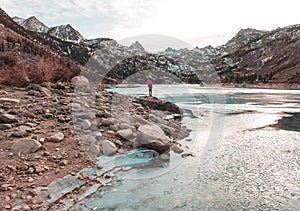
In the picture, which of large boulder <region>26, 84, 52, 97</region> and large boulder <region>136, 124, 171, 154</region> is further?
large boulder <region>26, 84, 52, 97</region>

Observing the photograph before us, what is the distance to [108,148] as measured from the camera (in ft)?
30.6

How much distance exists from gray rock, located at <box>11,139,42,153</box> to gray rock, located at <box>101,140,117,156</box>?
7.04 ft

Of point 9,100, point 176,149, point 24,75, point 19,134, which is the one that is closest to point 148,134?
point 176,149

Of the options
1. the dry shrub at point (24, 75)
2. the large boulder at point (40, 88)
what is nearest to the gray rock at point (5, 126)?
the large boulder at point (40, 88)

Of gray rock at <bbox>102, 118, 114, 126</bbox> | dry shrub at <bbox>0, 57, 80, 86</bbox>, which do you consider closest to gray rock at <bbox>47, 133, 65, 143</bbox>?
gray rock at <bbox>102, 118, 114, 126</bbox>

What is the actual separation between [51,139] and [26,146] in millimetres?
1056

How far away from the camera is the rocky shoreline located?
6.45 meters

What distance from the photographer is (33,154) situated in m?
7.77

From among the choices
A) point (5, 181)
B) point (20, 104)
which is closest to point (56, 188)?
point (5, 181)

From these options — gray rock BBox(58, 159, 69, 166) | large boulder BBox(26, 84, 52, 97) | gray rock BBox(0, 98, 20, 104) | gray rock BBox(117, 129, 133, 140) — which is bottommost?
gray rock BBox(58, 159, 69, 166)

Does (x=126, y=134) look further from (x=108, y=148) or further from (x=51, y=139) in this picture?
(x=51, y=139)

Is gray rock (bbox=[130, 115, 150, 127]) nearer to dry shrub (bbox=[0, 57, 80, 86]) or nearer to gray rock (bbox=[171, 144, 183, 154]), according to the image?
gray rock (bbox=[171, 144, 183, 154])

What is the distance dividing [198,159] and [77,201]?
5222 millimetres

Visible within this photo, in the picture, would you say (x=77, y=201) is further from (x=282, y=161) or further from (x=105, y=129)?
(x=282, y=161)
